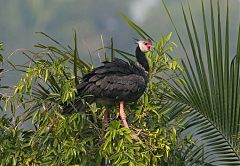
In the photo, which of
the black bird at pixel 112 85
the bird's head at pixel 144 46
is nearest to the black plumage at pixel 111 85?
the black bird at pixel 112 85

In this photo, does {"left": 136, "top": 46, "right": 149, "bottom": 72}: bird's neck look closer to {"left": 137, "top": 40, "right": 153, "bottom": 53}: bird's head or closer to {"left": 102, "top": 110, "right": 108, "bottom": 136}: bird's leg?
{"left": 137, "top": 40, "right": 153, "bottom": 53}: bird's head

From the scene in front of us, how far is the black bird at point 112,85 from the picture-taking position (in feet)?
14.5

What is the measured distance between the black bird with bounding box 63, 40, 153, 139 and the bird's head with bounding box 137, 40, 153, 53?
0.99ft

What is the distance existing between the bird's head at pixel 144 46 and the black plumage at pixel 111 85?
12.3 inches

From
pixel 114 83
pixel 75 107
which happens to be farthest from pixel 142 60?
pixel 75 107

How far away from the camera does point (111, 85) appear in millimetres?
4508

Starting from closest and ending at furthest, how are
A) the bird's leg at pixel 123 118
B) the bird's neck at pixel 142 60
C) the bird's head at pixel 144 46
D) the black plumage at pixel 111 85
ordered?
1. the bird's leg at pixel 123 118
2. the black plumage at pixel 111 85
3. the bird's neck at pixel 142 60
4. the bird's head at pixel 144 46

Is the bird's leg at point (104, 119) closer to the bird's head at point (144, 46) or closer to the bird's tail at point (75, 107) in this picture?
Answer: the bird's tail at point (75, 107)

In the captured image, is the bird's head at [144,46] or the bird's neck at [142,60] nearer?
the bird's neck at [142,60]

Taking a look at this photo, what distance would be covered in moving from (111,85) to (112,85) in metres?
0.01

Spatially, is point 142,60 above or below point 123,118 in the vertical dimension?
above

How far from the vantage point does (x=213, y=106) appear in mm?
5055

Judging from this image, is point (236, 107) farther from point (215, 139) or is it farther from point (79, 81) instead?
point (79, 81)

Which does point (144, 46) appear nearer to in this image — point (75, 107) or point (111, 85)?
point (111, 85)
